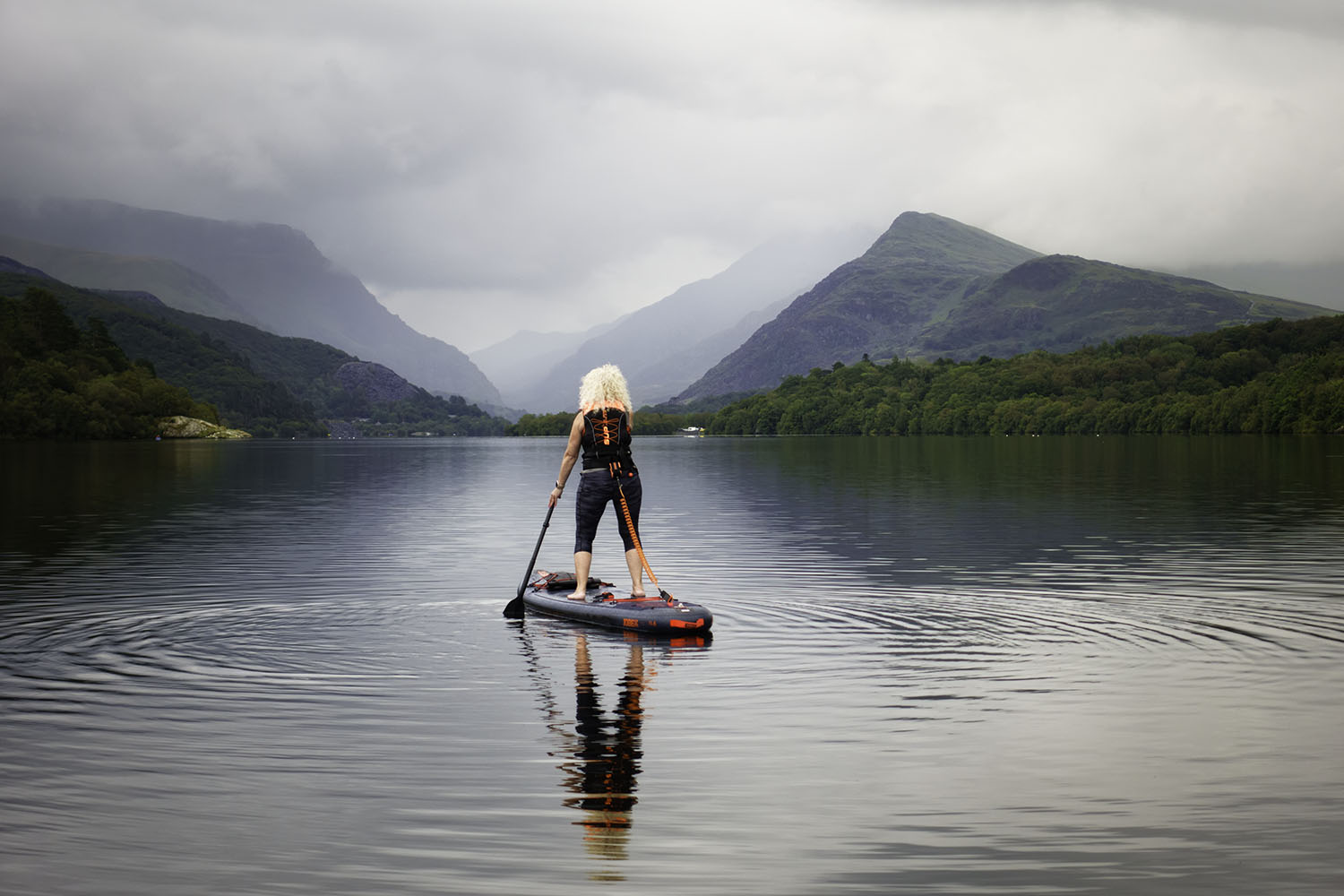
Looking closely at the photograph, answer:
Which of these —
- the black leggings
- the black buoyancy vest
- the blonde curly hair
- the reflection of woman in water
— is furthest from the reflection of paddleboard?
the blonde curly hair

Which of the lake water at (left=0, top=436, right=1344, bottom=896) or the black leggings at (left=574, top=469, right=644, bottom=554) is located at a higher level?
the black leggings at (left=574, top=469, right=644, bottom=554)

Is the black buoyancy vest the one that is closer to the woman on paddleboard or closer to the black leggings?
the woman on paddleboard

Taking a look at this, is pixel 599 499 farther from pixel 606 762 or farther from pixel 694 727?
pixel 606 762

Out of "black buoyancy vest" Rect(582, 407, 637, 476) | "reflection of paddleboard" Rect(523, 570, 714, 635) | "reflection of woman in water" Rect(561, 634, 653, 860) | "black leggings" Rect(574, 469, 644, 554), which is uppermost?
"black buoyancy vest" Rect(582, 407, 637, 476)

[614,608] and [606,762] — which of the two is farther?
[614,608]

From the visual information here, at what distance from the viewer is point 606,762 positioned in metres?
11.7

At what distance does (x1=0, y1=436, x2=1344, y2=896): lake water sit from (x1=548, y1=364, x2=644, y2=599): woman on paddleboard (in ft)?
5.54

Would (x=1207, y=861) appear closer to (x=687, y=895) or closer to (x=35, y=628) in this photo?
(x=687, y=895)

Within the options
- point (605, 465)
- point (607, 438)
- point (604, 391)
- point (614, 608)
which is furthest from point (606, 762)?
point (604, 391)

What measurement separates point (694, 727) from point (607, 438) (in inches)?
304

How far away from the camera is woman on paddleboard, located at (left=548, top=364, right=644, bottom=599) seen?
20.1 m

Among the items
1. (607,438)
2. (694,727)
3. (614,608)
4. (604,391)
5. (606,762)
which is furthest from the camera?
(604,391)

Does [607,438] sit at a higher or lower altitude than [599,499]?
higher

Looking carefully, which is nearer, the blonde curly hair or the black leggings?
the blonde curly hair
